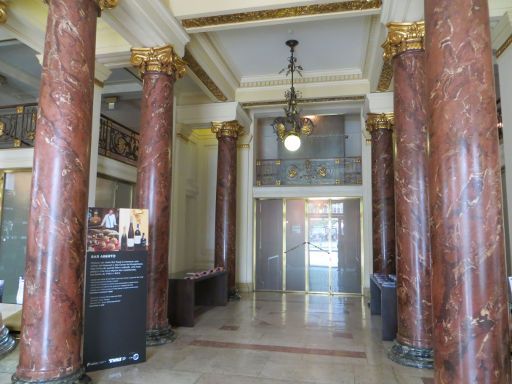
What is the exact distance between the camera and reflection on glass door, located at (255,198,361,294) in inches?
391

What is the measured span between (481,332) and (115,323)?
3.30 meters

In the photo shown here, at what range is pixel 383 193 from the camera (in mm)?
7852

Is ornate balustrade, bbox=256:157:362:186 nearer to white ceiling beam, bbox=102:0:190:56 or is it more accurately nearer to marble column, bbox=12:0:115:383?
white ceiling beam, bbox=102:0:190:56

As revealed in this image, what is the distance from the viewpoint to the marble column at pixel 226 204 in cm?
874

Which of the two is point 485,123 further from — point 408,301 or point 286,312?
point 286,312

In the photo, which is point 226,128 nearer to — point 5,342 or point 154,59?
point 154,59

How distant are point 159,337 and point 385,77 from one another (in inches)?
227

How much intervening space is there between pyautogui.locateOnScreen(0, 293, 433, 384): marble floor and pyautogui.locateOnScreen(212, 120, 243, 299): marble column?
1.60 metres

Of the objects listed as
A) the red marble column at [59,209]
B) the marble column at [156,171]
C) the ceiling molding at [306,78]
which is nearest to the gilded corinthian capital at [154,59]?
the marble column at [156,171]

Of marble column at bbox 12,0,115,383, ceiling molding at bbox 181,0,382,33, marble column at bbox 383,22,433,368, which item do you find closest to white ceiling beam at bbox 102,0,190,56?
ceiling molding at bbox 181,0,382,33

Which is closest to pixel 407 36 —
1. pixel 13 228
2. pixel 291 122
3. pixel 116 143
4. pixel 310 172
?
pixel 291 122

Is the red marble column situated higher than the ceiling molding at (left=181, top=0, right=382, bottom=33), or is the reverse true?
the ceiling molding at (left=181, top=0, right=382, bottom=33)

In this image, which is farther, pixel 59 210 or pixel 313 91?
pixel 313 91

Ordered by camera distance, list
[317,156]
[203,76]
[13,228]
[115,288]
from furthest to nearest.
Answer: [317,156] → [13,228] → [203,76] → [115,288]
